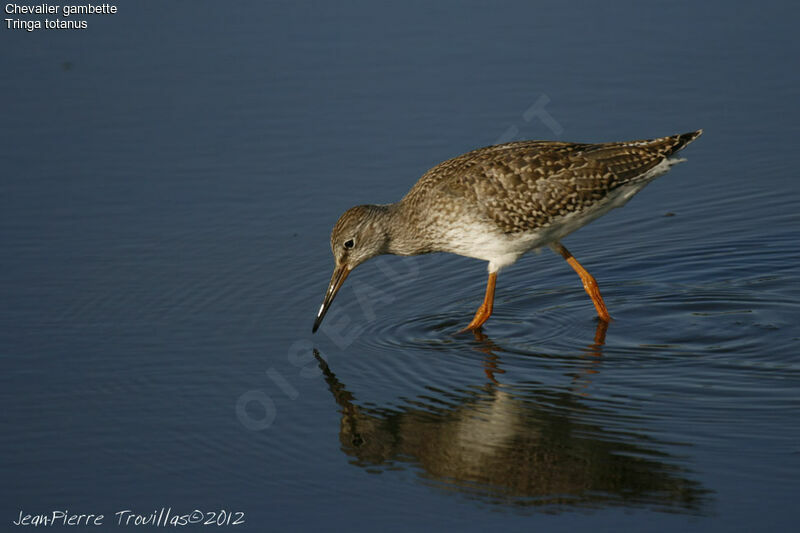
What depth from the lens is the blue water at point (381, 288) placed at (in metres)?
8.16

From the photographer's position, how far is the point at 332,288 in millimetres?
11422

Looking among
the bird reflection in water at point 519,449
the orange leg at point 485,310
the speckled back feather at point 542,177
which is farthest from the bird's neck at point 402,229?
the bird reflection in water at point 519,449

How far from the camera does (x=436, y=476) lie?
26.8ft

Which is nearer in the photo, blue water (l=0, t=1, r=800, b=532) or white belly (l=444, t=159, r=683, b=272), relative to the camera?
blue water (l=0, t=1, r=800, b=532)

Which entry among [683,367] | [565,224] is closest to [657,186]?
[565,224]

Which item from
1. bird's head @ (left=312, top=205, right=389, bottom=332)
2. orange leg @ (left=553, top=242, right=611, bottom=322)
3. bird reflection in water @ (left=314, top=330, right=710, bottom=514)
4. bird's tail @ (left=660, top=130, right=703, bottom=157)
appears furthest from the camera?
bird's tail @ (left=660, top=130, right=703, bottom=157)

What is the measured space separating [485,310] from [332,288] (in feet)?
5.06

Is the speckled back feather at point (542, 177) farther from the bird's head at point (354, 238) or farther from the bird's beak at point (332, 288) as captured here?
the bird's beak at point (332, 288)

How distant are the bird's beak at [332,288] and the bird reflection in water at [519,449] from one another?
1.22 metres

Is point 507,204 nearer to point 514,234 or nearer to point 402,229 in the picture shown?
point 514,234

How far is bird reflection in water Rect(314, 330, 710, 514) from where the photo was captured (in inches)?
306

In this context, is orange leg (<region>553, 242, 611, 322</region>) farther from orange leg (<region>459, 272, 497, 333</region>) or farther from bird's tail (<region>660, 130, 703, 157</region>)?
bird's tail (<region>660, 130, 703, 157</region>)

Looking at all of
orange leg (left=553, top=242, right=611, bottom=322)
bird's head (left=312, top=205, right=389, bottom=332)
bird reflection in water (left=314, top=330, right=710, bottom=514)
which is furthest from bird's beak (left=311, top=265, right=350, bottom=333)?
orange leg (left=553, top=242, right=611, bottom=322)

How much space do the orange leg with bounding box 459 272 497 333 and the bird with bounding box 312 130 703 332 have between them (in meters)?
0.01
